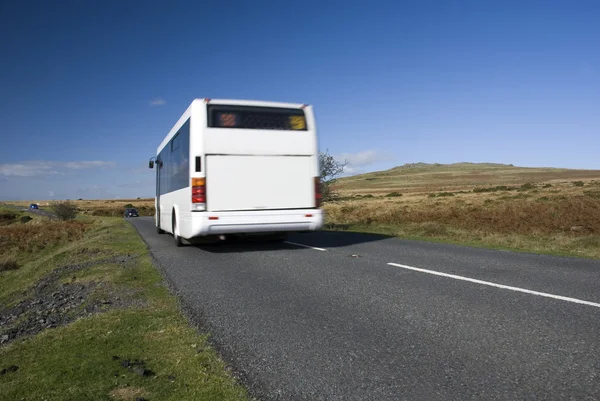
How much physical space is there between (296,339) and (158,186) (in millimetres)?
14763

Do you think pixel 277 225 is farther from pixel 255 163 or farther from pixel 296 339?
pixel 296 339

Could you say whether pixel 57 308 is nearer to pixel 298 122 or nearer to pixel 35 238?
pixel 298 122

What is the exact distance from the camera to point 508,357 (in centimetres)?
396

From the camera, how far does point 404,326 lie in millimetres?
4926

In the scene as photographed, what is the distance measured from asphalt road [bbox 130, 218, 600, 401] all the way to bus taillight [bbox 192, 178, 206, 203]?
1.77 m

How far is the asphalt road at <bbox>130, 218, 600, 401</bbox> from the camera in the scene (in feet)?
11.4

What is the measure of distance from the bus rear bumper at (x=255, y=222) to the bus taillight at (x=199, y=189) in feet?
1.01

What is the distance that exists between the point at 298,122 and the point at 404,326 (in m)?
7.32

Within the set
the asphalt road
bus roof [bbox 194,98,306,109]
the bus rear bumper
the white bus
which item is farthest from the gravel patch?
bus roof [bbox 194,98,306,109]

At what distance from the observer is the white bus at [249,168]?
35.0ft

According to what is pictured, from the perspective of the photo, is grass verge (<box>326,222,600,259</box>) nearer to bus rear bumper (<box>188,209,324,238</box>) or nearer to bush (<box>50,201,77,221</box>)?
bus rear bumper (<box>188,209,324,238</box>)

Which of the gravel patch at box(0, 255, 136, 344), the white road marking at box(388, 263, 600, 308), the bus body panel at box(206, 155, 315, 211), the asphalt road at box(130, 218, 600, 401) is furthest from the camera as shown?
the bus body panel at box(206, 155, 315, 211)

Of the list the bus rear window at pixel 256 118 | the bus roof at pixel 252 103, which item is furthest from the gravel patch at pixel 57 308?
the bus roof at pixel 252 103

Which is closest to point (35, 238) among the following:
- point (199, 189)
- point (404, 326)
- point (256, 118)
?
point (199, 189)
